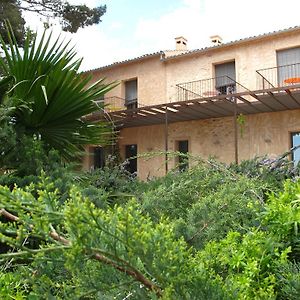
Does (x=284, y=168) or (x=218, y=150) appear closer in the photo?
(x=284, y=168)

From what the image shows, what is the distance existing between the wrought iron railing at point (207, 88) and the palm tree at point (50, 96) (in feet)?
43.5

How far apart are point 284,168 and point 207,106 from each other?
472 inches

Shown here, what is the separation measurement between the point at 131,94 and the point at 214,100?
21.0 ft

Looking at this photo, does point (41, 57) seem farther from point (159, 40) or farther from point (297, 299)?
point (159, 40)

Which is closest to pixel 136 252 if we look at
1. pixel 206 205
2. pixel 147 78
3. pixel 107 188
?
pixel 206 205

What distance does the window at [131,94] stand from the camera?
19409 millimetres

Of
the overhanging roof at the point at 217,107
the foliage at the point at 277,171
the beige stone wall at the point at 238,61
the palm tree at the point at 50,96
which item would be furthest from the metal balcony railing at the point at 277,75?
the palm tree at the point at 50,96

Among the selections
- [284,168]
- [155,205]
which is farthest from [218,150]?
[155,205]

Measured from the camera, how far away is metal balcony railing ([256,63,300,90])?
1512cm

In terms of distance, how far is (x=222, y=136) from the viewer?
16641mm

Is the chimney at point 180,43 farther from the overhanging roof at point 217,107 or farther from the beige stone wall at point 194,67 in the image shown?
the overhanging roof at point 217,107

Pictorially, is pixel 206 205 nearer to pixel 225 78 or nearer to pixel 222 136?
pixel 222 136

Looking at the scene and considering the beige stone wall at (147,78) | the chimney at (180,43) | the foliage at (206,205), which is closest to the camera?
the foliage at (206,205)

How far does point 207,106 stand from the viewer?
582 inches
